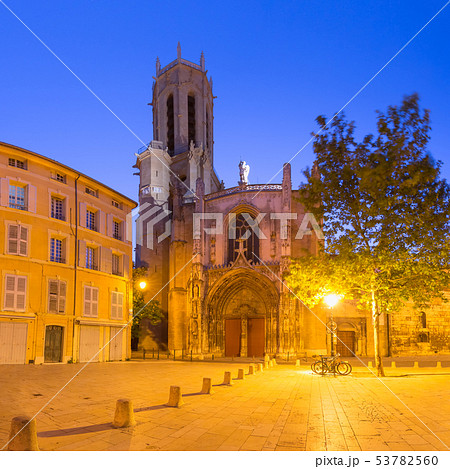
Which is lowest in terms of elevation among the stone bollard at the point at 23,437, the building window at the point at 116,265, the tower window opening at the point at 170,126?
the stone bollard at the point at 23,437

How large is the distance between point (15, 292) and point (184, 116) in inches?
1160

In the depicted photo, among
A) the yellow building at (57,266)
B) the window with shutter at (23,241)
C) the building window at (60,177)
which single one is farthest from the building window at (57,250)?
the building window at (60,177)

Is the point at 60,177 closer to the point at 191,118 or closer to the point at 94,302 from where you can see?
the point at 94,302

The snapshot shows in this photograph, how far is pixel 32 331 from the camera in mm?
22422

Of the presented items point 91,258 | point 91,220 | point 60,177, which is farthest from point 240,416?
point 91,220

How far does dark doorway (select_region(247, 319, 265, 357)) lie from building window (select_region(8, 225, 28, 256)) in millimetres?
17750

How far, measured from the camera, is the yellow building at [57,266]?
22047 mm

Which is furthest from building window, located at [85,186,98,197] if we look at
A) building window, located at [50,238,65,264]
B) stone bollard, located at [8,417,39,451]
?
stone bollard, located at [8,417,39,451]

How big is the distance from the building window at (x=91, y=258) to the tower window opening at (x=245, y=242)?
10.6 m

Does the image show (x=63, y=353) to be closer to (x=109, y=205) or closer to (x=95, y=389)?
(x=109, y=205)

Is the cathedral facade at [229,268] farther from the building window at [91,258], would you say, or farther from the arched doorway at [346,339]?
the building window at [91,258]

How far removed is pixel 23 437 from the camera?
5266mm

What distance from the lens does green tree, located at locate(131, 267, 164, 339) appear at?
34.8m

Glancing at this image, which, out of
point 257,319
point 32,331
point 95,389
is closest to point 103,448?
point 95,389
